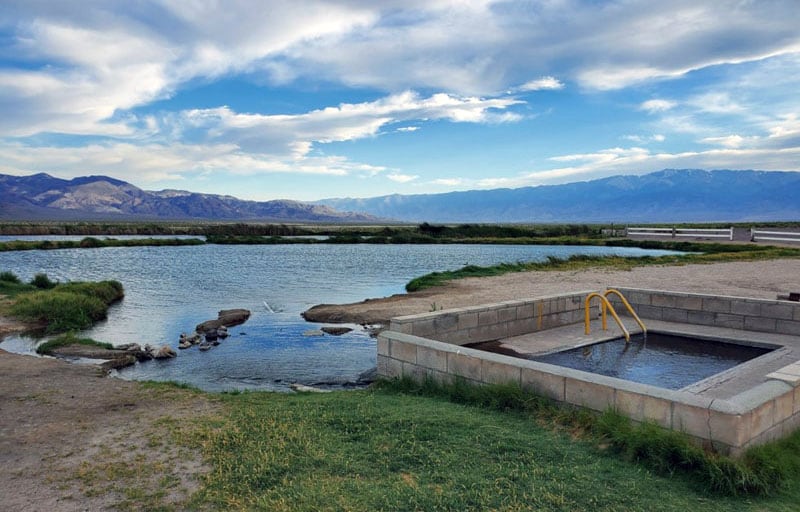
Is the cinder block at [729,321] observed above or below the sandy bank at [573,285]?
above

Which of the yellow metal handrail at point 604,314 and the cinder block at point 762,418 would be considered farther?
the yellow metal handrail at point 604,314

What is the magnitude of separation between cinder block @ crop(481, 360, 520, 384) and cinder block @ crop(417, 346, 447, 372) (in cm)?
63

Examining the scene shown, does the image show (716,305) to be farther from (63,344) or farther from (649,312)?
(63,344)

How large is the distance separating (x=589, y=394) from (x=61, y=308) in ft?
54.9

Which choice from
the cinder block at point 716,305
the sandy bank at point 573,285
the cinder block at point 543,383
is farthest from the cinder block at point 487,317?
the cinder block at point 716,305

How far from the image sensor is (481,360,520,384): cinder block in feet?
22.6

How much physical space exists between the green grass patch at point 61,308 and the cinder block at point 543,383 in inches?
561

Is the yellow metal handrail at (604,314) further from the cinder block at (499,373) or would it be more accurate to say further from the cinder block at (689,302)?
the cinder block at (499,373)

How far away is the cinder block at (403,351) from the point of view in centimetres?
807

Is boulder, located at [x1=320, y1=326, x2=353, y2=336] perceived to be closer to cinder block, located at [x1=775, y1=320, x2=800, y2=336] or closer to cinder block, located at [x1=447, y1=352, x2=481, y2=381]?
cinder block, located at [x1=447, y1=352, x2=481, y2=381]

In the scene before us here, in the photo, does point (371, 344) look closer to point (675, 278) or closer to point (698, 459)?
point (698, 459)

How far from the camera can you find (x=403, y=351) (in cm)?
823

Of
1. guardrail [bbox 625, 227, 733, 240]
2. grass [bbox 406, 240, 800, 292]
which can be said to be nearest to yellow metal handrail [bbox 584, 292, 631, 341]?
grass [bbox 406, 240, 800, 292]

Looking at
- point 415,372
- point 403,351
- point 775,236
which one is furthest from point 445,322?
point 775,236
